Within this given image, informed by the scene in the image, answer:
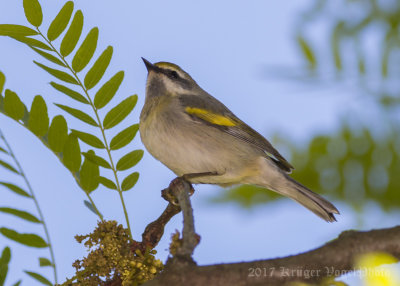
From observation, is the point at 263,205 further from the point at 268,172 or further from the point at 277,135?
the point at 277,135

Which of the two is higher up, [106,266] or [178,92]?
[178,92]

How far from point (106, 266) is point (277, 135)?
1822 millimetres

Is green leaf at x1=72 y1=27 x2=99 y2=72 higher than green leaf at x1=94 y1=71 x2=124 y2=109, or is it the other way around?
green leaf at x1=72 y1=27 x2=99 y2=72

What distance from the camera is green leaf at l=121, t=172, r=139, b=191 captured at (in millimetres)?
2947

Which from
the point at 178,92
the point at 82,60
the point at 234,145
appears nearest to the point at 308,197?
the point at 234,145

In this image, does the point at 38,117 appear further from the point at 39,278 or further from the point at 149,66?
the point at 149,66

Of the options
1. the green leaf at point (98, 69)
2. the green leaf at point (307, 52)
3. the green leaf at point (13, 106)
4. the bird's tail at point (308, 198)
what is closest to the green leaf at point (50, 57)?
the green leaf at point (98, 69)

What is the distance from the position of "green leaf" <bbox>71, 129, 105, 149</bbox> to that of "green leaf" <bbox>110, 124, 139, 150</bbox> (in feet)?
0.22

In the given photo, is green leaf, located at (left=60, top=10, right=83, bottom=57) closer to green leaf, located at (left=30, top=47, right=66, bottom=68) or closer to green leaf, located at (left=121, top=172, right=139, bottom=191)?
green leaf, located at (left=30, top=47, right=66, bottom=68)

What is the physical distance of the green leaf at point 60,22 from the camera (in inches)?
115

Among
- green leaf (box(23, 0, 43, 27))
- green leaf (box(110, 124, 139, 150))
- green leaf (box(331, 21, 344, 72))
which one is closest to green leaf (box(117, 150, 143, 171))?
green leaf (box(110, 124, 139, 150))

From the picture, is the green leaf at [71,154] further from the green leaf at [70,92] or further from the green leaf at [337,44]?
the green leaf at [337,44]

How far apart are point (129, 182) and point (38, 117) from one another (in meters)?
0.62

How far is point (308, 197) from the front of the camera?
3.54 metres
